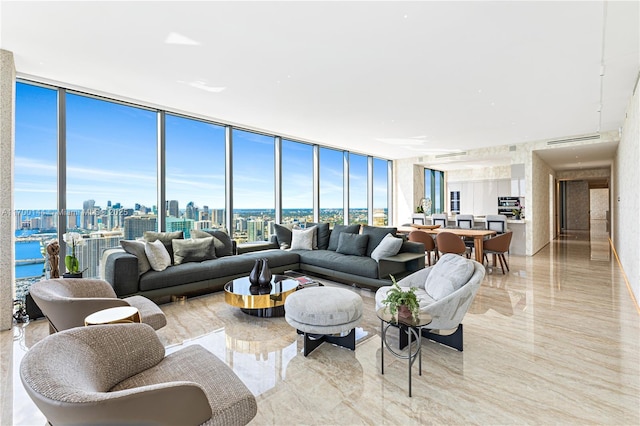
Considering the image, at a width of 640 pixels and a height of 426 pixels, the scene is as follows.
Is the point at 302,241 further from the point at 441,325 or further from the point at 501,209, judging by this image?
the point at 501,209

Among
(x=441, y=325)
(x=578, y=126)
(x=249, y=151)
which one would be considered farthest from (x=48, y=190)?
(x=578, y=126)

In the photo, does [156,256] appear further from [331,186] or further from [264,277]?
[331,186]

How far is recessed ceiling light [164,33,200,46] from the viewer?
9.86ft

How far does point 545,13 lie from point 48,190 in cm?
614

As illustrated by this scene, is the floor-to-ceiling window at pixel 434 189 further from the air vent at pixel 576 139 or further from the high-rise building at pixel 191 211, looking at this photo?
the high-rise building at pixel 191 211

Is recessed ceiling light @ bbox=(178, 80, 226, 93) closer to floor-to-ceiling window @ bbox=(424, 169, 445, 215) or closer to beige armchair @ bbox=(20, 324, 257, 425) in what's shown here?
beige armchair @ bbox=(20, 324, 257, 425)

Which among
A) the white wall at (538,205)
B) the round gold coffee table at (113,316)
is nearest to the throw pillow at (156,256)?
the round gold coffee table at (113,316)

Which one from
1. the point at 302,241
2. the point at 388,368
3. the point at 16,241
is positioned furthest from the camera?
the point at 302,241

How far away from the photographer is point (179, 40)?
3076 millimetres

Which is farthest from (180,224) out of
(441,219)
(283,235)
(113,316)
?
(441,219)

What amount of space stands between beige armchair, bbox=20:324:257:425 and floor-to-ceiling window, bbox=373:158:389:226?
8.98 metres

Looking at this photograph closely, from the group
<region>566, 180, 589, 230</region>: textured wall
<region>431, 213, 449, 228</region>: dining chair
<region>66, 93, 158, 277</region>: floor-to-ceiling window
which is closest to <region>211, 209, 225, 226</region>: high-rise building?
<region>66, 93, 158, 277</region>: floor-to-ceiling window

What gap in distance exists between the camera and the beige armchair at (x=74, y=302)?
2211mm

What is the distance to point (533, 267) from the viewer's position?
21.3 feet
